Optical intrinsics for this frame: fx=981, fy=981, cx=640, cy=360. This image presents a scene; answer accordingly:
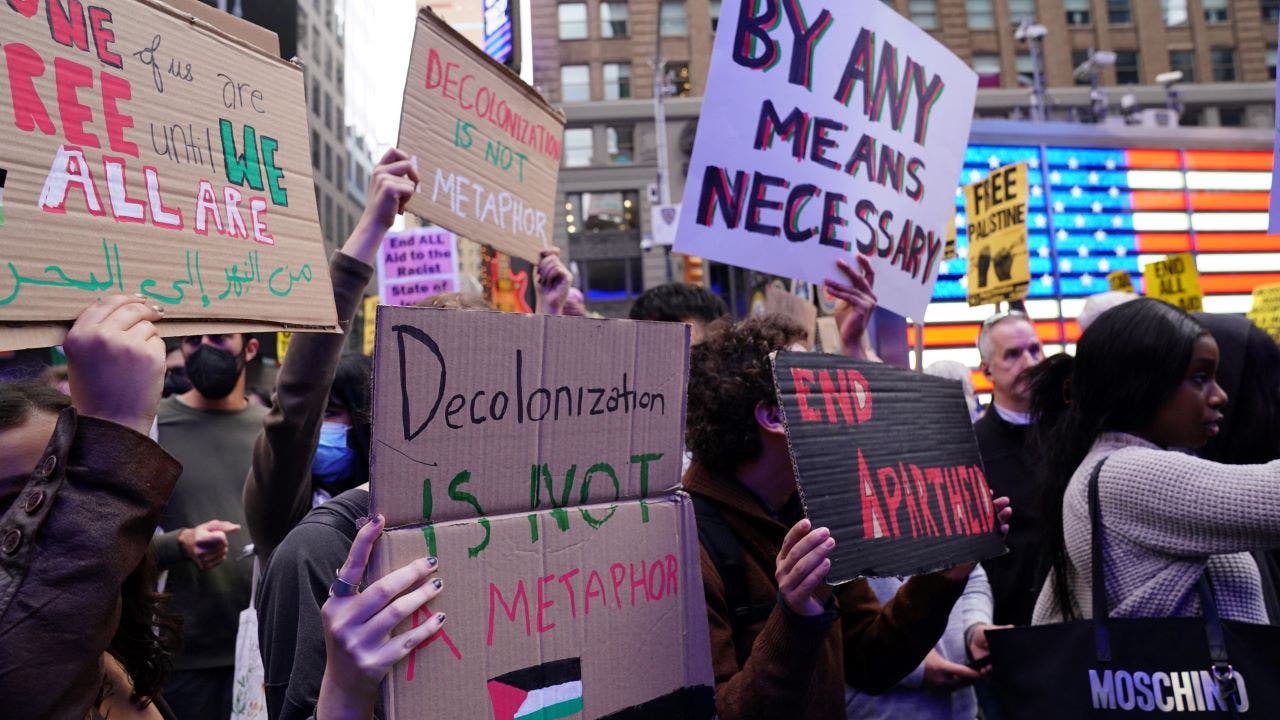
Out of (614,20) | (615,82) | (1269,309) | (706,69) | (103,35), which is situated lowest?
(1269,309)

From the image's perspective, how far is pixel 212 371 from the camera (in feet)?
13.7

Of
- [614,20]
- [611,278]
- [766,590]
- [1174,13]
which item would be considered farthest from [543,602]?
[1174,13]

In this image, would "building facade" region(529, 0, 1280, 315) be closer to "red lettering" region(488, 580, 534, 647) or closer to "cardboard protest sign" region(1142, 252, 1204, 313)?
"cardboard protest sign" region(1142, 252, 1204, 313)

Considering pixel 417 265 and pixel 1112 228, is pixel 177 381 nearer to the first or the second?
pixel 417 265

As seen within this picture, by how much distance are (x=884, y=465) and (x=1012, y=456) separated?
228cm

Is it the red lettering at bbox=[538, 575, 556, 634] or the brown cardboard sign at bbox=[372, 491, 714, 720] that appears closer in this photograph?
the brown cardboard sign at bbox=[372, 491, 714, 720]

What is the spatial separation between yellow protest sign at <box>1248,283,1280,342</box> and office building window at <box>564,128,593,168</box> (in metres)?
32.0

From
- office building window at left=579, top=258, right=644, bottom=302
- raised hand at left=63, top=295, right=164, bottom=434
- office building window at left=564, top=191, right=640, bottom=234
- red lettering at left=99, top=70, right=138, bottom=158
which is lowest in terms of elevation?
raised hand at left=63, top=295, right=164, bottom=434

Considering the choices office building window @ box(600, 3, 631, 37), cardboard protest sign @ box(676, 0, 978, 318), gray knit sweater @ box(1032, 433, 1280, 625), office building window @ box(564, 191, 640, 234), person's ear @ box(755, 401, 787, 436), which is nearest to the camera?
gray knit sweater @ box(1032, 433, 1280, 625)

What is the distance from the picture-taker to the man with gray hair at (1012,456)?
3.78m

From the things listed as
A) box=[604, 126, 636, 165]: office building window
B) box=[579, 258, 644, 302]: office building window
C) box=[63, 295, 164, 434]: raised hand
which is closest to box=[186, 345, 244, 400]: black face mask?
box=[63, 295, 164, 434]: raised hand

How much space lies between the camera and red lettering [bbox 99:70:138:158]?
1.70 m

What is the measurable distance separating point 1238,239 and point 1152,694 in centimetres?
1443

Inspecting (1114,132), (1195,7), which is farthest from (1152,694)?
(1195,7)
